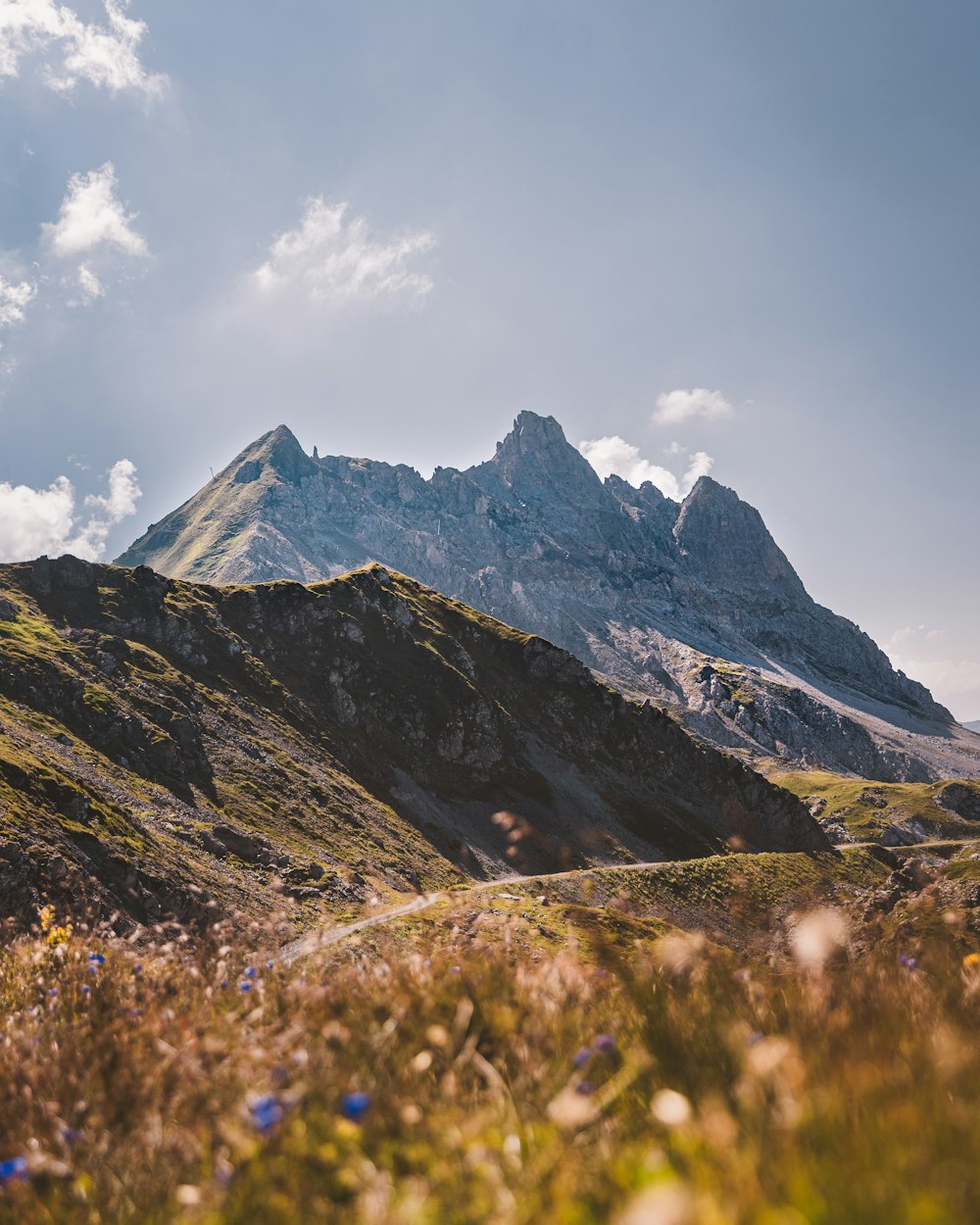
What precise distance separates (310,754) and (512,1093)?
340 ft

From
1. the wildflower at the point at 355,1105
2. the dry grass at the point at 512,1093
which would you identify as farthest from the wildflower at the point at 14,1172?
the wildflower at the point at 355,1105

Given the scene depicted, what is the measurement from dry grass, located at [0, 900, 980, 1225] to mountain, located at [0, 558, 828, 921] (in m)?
35.6

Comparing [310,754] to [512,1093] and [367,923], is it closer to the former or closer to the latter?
[367,923]

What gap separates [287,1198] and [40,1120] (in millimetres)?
2808

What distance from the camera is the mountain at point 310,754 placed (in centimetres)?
4919

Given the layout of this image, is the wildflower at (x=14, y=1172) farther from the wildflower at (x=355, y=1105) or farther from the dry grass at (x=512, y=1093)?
the wildflower at (x=355, y=1105)

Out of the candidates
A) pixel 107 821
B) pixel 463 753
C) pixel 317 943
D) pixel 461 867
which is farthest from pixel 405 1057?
pixel 463 753

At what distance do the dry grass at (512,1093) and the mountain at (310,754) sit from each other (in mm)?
35576

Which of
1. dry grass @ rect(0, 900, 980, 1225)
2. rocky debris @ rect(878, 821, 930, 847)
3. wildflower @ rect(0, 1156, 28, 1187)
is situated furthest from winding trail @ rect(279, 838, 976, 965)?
rocky debris @ rect(878, 821, 930, 847)

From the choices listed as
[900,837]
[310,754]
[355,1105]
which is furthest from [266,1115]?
[900,837]

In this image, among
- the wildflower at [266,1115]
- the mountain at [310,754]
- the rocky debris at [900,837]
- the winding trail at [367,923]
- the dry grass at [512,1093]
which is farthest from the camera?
the rocky debris at [900,837]

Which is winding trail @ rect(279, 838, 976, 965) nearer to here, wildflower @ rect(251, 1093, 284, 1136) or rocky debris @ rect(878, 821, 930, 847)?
wildflower @ rect(251, 1093, 284, 1136)

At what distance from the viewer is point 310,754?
4003 inches

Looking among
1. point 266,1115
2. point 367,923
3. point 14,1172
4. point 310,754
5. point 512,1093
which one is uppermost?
point 512,1093
